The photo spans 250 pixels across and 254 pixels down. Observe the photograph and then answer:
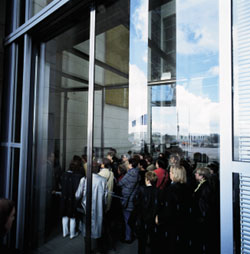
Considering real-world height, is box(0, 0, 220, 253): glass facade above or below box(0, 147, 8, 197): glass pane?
above

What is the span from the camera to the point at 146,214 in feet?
6.72

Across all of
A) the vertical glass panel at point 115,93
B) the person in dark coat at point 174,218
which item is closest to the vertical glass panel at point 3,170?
the vertical glass panel at point 115,93

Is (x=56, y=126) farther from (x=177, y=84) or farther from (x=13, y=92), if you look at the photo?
(x=177, y=84)

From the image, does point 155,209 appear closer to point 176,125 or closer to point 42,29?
point 42,29

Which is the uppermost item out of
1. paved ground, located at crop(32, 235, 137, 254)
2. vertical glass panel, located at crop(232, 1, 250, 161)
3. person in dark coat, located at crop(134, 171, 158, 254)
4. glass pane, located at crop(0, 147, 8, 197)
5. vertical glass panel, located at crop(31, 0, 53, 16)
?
vertical glass panel, located at crop(31, 0, 53, 16)

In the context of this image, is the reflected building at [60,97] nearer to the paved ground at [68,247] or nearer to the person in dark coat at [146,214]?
the paved ground at [68,247]

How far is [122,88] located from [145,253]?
339 cm

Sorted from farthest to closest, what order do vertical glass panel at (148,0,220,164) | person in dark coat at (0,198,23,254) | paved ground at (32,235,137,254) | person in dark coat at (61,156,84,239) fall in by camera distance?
vertical glass panel at (148,0,220,164), person in dark coat at (61,156,84,239), paved ground at (32,235,137,254), person in dark coat at (0,198,23,254)

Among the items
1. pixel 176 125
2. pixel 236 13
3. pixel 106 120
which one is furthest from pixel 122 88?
pixel 236 13

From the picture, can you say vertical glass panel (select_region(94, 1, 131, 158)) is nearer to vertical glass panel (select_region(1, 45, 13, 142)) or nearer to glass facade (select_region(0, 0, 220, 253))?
glass facade (select_region(0, 0, 220, 253))

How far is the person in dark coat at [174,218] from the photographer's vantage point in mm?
1740

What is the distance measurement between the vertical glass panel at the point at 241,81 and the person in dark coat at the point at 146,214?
1.44 m

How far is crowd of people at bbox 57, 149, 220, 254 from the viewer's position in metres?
1.74

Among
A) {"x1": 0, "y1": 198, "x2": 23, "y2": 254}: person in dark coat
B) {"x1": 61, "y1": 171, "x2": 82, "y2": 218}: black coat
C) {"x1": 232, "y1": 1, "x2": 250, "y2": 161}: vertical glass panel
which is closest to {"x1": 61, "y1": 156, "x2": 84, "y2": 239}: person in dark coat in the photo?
{"x1": 61, "y1": 171, "x2": 82, "y2": 218}: black coat
